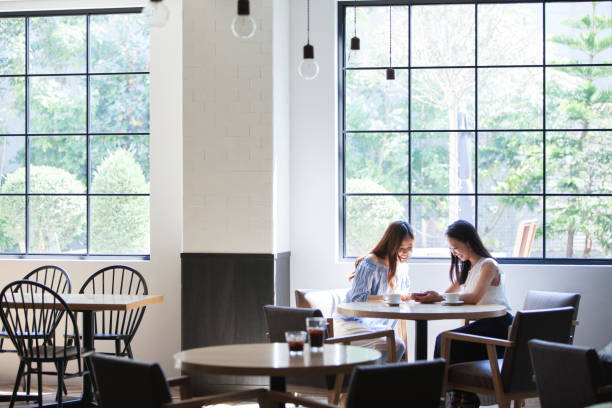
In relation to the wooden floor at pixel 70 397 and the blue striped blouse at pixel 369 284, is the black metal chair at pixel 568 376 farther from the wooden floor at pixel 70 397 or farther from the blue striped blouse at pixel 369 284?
the wooden floor at pixel 70 397

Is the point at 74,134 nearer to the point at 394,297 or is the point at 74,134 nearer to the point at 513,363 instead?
the point at 394,297

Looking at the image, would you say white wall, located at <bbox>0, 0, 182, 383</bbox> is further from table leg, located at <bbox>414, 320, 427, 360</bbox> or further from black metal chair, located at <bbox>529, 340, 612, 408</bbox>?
black metal chair, located at <bbox>529, 340, 612, 408</bbox>

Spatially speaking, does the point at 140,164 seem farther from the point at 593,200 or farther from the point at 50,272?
the point at 593,200

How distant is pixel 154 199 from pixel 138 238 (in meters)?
0.39

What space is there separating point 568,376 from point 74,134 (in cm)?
441

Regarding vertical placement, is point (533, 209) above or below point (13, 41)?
below

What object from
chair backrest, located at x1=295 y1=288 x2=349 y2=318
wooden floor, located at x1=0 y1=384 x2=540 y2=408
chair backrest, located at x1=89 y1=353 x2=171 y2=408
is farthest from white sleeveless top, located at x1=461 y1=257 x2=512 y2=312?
chair backrest, located at x1=89 y1=353 x2=171 y2=408

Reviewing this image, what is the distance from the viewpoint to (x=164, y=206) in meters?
5.82

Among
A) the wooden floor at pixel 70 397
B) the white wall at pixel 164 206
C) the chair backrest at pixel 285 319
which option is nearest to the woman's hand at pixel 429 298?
the chair backrest at pixel 285 319

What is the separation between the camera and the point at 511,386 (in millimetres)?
3730

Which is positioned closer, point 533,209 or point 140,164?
point 533,209

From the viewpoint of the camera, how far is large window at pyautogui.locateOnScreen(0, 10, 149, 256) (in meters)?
6.04

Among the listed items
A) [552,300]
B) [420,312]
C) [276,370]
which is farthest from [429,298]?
[276,370]

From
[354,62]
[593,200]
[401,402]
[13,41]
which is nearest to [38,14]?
[13,41]
